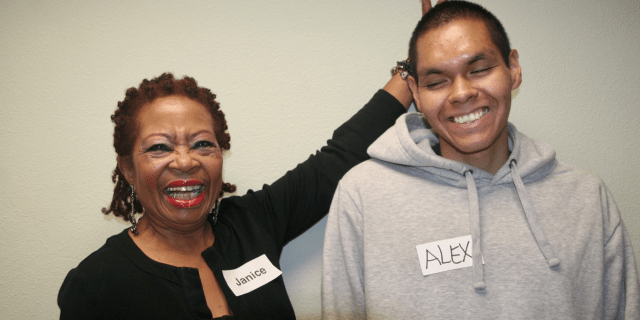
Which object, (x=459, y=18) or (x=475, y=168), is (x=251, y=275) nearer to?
(x=475, y=168)

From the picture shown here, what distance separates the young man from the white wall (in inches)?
18.7

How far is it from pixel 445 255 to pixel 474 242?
93 mm

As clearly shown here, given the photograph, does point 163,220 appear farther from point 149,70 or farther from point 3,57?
point 3,57

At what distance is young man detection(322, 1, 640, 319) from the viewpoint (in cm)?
111

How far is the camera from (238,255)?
4.37 ft

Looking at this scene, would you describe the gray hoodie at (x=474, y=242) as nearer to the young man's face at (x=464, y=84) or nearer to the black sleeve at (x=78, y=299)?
the young man's face at (x=464, y=84)

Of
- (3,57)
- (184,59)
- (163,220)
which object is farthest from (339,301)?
(3,57)

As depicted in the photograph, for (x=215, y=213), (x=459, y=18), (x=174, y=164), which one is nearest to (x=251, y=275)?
(x=215, y=213)

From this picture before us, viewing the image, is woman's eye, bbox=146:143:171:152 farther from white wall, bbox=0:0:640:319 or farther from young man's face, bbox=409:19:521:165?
young man's face, bbox=409:19:521:165

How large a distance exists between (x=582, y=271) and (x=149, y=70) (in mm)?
1736

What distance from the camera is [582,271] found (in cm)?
114

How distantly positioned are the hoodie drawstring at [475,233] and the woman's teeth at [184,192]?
89cm

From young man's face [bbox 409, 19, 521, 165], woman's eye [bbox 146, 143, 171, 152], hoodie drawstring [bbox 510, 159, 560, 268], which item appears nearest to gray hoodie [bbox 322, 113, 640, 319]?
hoodie drawstring [bbox 510, 159, 560, 268]

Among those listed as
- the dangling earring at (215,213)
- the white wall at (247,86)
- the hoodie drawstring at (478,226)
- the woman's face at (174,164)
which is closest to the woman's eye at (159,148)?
the woman's face at (174,164)
